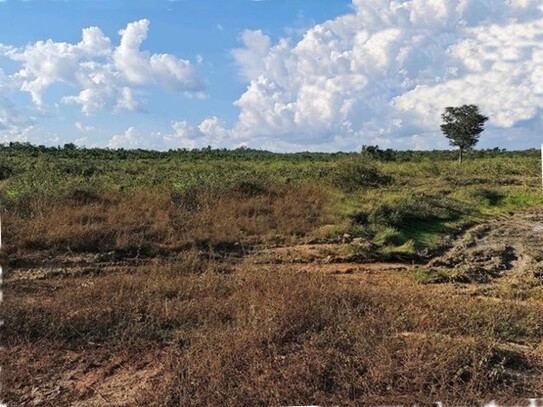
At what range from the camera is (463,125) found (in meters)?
35.1

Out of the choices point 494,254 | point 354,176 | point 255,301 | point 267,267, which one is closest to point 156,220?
point 267,267

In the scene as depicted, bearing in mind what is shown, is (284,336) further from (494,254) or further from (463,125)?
(463,125)

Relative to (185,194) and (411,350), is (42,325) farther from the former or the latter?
(185,194)

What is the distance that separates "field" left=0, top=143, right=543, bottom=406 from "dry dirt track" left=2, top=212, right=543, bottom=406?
2 cm

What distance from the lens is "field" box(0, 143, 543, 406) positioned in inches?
152

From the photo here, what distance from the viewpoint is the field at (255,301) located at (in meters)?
3.85

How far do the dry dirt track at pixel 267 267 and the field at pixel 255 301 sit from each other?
2 centimetres

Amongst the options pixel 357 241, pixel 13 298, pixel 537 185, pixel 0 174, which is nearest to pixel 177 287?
pixel 13 298

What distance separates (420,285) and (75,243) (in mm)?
5147

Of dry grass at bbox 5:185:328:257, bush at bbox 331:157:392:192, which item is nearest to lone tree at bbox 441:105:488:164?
bush at bbox 331:157:392:192

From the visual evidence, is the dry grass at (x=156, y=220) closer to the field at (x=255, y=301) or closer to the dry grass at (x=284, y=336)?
the field at (x=255, y=301)

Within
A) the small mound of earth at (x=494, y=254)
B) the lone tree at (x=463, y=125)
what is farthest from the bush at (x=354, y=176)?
the lone tree at (x=463, y=125)

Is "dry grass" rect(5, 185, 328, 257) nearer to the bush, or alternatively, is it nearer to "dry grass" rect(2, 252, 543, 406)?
"dry grass" rect(2, 252, 543, 406)

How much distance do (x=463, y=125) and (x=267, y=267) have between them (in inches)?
1204
